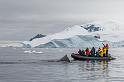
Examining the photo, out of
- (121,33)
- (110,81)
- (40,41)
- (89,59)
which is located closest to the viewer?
(110,81)

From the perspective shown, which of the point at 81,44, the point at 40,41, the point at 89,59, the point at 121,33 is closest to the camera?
the point at 89,59

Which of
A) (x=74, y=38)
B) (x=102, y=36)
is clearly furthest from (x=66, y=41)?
(x=102, y=36)

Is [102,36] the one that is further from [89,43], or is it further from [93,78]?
[93,78]

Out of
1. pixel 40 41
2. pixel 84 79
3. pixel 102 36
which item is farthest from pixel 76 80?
pixel 102 36

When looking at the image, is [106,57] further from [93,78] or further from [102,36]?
[102,36]

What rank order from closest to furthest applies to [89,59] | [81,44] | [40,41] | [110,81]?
[110,81], [89,59], [81,44], [40,41]

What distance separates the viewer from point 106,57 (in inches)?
2153

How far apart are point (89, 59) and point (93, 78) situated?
925 inches

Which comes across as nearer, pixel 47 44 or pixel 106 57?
pixel 106 57

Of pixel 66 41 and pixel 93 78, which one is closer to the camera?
pixel 93 78

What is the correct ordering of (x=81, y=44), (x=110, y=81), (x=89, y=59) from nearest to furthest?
(x=110, y=81) < (x=89, y=59) < (x=81, y=44)

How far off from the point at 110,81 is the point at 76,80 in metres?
2.55

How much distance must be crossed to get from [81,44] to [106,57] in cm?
10646

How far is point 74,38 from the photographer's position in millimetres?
162750
